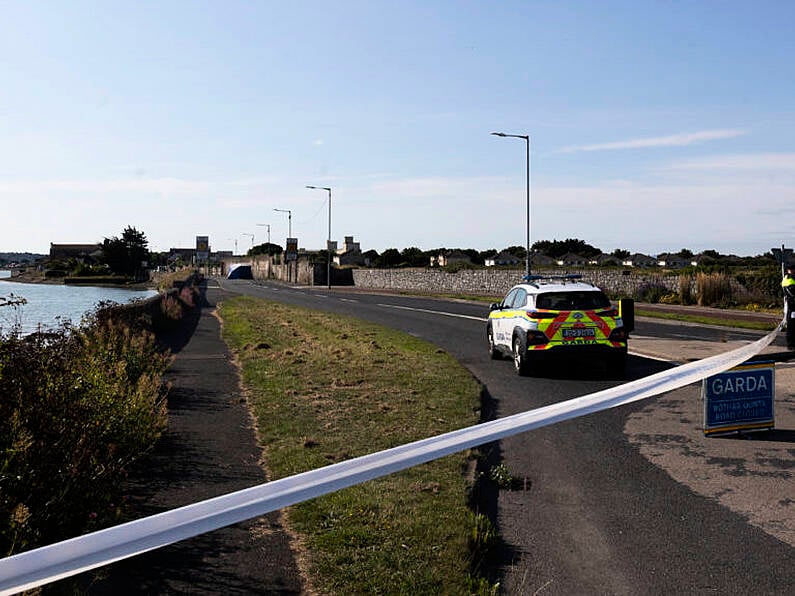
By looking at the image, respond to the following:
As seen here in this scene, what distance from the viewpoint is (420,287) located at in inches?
2381

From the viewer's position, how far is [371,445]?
8211 mm

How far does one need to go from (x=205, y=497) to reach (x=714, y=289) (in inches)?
1203

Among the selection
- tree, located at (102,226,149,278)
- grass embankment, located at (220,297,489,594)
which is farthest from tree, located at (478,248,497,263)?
grass embankment, located at (220,297,489,594)

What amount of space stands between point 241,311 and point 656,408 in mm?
25027

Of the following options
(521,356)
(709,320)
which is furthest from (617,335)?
(709,320)

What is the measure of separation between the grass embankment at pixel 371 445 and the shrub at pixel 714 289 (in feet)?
60.6

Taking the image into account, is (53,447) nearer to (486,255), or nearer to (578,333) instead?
(578,333)

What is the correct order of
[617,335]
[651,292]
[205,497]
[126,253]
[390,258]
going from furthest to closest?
1. [390,258]
2. [126,253]
3. [651,292]
4. [617,335]
5. [205,497]

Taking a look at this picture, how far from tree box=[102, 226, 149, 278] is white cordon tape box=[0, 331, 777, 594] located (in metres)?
109

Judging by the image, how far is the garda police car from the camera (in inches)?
517

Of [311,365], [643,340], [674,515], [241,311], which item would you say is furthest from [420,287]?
[674,515]

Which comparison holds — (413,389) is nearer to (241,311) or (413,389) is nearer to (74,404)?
(74,404)

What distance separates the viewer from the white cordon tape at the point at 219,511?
2318 millimetres

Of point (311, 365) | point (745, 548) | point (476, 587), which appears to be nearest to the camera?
point (476, 587)
